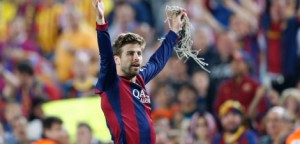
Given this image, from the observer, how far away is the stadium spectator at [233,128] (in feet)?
40.7

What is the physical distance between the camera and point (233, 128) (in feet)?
41.3

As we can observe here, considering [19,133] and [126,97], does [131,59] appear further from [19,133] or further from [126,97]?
[19,133]

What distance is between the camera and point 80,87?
14484 mm

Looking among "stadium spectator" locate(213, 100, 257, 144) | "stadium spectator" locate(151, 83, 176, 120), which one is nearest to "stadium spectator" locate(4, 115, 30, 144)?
"stadium spectator" locate(151, 83, 176, 120)

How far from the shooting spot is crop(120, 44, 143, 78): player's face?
341 inches

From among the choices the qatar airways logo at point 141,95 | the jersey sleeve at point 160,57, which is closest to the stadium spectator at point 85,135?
the jersey sleeve at point 160,57

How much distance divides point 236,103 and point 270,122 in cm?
86

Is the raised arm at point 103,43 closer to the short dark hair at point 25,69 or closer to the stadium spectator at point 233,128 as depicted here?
the stadium spectator at point 233,128

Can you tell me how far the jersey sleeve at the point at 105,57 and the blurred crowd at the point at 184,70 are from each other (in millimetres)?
2718

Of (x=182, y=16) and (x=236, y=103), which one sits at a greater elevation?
(x=182, y=16)

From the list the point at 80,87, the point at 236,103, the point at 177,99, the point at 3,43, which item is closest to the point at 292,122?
the point at 236,103

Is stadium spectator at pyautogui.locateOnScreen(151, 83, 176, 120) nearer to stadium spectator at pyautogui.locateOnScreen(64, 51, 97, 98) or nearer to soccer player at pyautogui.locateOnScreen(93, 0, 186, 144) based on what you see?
stadium spectator at pyautogui.locateOnScreen(64, 51, 97, 98)

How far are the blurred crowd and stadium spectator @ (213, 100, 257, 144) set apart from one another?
0.01m

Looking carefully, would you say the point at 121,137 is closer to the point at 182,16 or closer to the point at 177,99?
the point at 182,16
